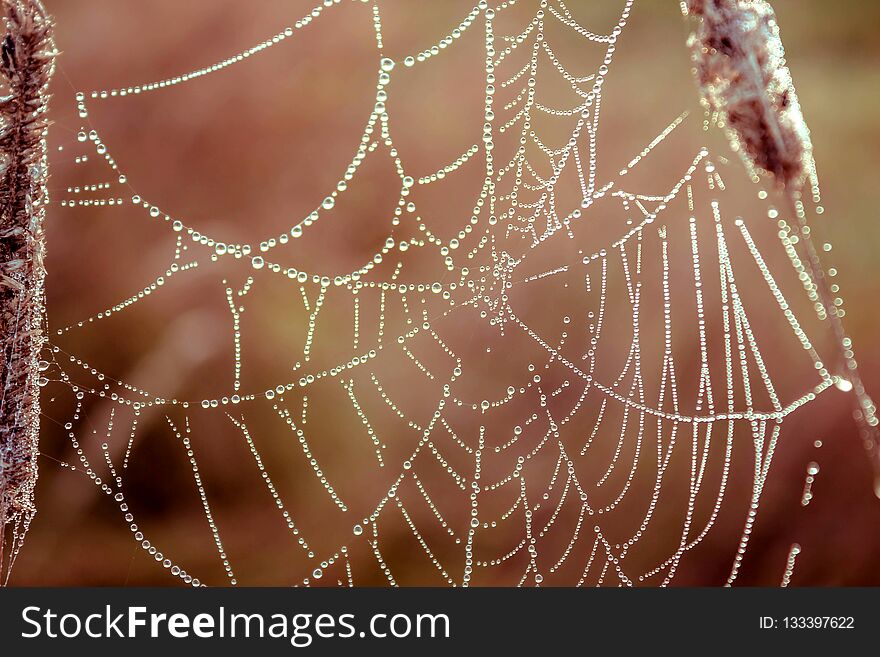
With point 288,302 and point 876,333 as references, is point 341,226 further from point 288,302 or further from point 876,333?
point 876,333

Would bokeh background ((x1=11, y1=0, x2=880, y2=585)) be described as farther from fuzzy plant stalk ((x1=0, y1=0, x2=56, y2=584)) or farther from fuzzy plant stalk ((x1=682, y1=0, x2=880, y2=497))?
fuzzy plant stalk ((x1=682, y1=0, x2=880, y2=497))

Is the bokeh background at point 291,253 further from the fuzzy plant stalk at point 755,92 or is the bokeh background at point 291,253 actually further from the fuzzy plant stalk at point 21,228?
the fuzzy plant stalk at point 755,92

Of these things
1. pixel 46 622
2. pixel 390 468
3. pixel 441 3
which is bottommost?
pixel 46 622

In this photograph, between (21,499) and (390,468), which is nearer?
(21,499)

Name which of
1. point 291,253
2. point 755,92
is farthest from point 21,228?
point 291,253

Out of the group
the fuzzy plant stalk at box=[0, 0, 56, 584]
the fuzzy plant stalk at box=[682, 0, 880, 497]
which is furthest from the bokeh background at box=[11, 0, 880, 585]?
the fuzzy plant stalk at box=[682, 0, 880, 497]

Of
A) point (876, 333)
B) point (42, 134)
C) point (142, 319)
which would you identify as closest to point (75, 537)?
point (142, 319)

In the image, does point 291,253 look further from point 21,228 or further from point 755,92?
point 755,92
